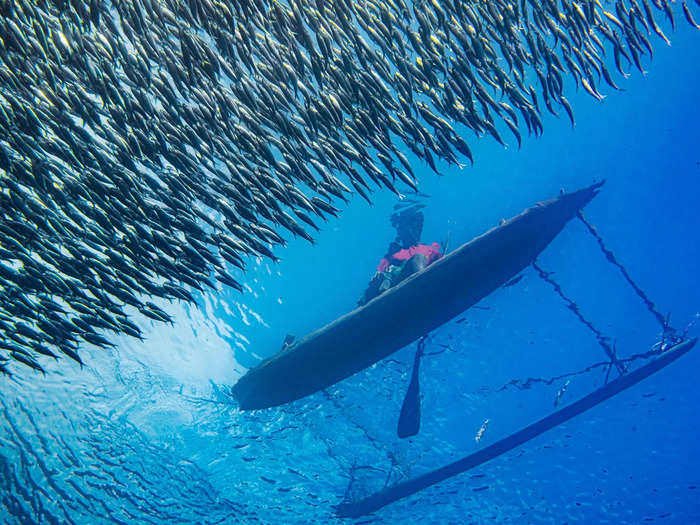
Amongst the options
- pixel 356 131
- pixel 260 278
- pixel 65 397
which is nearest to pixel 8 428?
pixel 65 397

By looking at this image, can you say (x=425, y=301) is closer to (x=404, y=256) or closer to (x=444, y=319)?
(x=444, y=319)

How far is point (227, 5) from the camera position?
3.90 metres

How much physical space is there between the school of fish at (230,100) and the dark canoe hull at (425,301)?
14.7ft

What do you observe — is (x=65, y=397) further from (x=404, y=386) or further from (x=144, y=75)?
(x=144, y=75)

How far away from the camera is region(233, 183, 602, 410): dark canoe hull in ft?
29.4

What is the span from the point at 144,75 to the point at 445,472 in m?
12.8

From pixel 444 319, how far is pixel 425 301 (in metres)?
1.06

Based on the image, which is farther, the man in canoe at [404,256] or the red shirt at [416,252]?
the red shirt at [416,252]

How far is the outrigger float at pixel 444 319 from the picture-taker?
8.99 m

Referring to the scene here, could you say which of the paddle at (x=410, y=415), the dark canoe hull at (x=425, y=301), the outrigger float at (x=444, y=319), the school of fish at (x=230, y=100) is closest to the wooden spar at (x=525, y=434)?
the outrigger float at (x=444, y=319)

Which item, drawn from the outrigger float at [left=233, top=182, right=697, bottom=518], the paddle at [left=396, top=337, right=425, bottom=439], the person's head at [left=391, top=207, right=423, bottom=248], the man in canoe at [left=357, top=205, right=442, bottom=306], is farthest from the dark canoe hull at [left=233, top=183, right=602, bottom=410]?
the person's head at [left=391, top=207, right=423, bottom=248]

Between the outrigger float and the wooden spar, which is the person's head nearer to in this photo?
the outrigger float

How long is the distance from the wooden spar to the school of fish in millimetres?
9215

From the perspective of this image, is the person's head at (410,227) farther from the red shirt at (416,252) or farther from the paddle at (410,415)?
the paddle at (410,415)
